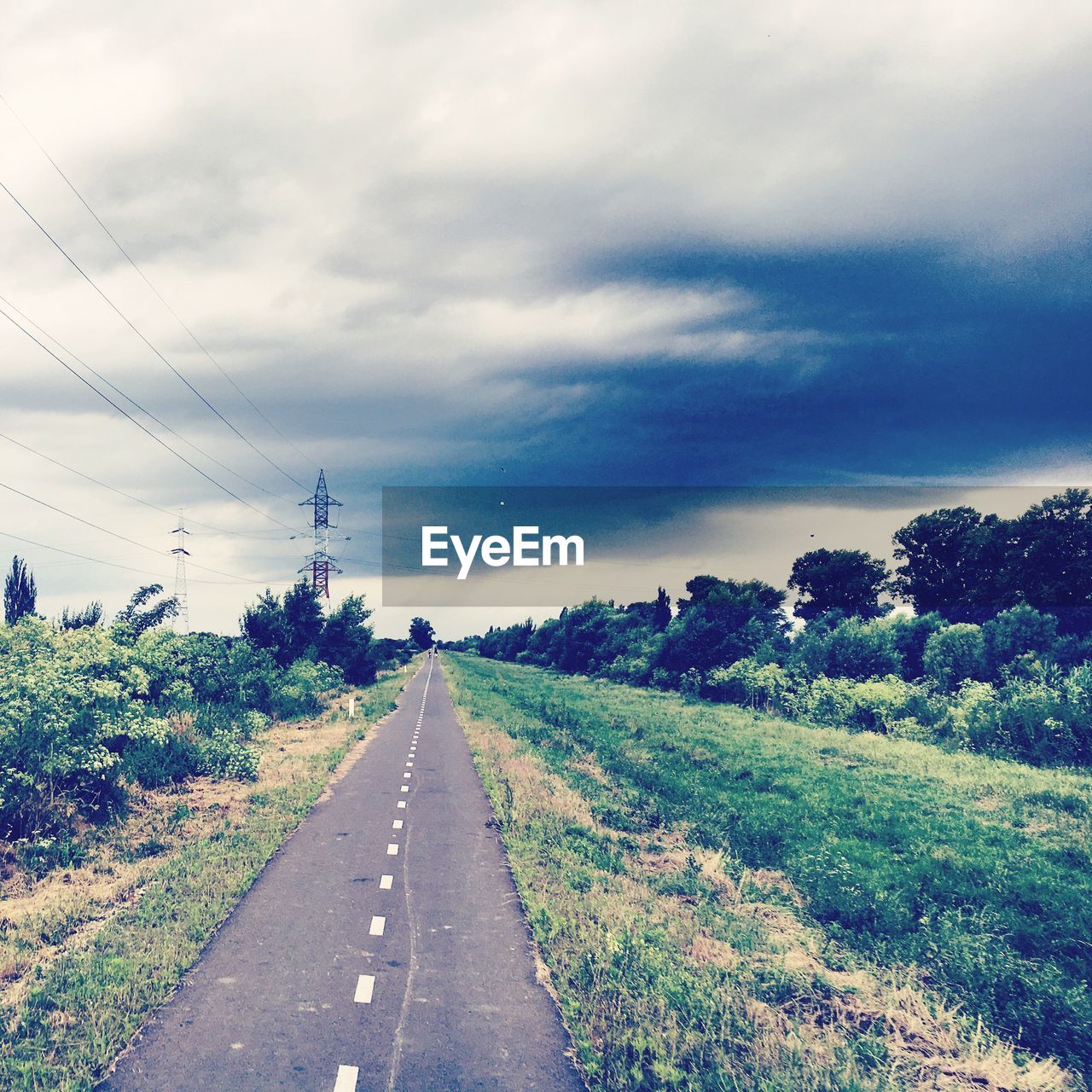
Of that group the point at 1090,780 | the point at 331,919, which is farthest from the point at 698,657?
the point at 331,919

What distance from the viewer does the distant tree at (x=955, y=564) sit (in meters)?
61.2

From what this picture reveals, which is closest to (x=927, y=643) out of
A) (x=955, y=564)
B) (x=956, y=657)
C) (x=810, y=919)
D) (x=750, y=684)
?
(x=956, y=657)

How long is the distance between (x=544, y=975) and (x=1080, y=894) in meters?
9.75

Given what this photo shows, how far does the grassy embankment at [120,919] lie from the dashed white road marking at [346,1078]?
2203 mm

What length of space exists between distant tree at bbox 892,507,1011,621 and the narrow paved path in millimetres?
57945

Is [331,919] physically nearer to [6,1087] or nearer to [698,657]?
[6,1087]

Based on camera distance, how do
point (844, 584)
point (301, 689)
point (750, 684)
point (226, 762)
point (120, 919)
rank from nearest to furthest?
point (120, 919) < point (226, 762) < point (301, 689) < point (750, 684) < point (844, 584)

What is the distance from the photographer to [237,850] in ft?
45.8

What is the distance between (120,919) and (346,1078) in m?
5.53

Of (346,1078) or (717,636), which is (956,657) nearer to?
(717,636)

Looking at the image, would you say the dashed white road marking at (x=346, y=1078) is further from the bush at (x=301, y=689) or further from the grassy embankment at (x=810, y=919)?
the bush at (x=301, y=689)

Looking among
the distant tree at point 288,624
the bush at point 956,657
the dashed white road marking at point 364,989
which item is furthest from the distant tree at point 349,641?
the dashed white road marking at point 364,989

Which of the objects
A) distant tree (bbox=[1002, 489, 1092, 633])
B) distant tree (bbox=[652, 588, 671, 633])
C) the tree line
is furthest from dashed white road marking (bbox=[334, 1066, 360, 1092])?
distant tree (bbox=[652, 588, 671, 633])

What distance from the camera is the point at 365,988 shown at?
875 cm
